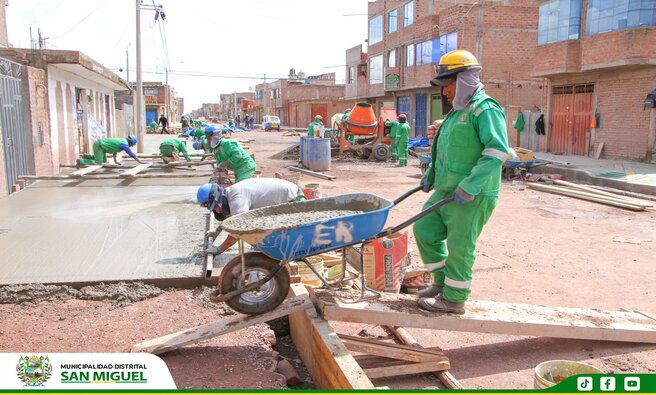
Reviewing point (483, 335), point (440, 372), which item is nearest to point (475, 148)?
point (440, 372)

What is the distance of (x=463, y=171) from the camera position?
3.87m

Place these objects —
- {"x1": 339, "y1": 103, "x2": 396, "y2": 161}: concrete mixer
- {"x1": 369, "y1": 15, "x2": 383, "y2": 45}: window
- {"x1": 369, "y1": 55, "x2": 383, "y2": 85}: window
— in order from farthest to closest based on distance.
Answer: {"x1": 369, "y1": 55, "x2": 383, "y2": 85}: window → {"x1": 369, "y1": 15, "x2": 383, "y2": 45}: window → {"x1": 339, "y1": 103, "x2": 396, "y2": 161}: concrete mixer

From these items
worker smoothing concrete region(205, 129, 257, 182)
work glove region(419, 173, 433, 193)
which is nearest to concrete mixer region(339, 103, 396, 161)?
worker smoothing concrete region(205, 129, 257, 182)

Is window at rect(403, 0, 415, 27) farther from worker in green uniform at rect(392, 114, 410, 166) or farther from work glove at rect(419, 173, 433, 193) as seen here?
work glove at rect(419, 173, 433, 193)

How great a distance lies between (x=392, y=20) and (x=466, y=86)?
121ft

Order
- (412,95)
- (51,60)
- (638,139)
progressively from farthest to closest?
(412,95) < (638,139) < (51,60)

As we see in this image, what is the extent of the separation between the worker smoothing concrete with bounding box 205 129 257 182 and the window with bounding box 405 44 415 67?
2795 cm

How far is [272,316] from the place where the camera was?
13.0ft

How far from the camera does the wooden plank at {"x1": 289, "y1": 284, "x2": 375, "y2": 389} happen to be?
10.3ft

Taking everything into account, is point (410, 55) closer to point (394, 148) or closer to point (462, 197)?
point (394, 148)

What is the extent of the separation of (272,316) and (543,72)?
20622 mm

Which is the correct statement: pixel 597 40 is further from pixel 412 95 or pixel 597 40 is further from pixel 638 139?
pixel 412 95

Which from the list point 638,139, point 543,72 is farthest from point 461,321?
point 543,72

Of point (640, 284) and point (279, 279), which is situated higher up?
point (279, 279)
